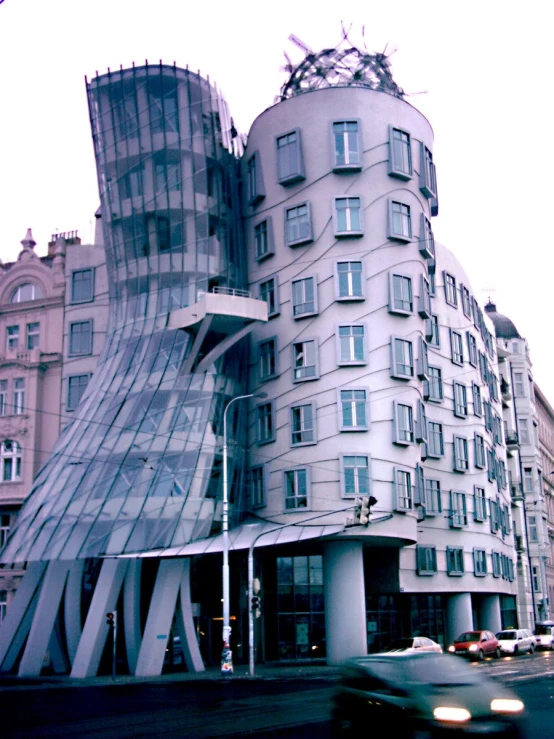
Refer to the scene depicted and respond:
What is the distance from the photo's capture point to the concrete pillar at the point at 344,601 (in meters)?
45.1

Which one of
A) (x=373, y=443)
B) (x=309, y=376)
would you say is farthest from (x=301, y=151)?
(x=373, y=443)

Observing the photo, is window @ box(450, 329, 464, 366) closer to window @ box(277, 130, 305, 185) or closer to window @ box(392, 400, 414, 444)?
window @ box(392, 400, 414, 444)

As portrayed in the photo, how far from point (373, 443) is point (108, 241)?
2183cm

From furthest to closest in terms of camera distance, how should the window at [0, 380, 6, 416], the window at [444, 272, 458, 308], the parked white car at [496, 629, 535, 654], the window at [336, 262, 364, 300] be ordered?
the window at [444, 272, 458, 308]
the window at [0, 380, 6, 416]
the parked white car at [496, 629, 535, 654]
the window at [336, 262, 364, 300]

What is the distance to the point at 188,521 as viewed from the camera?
147ft

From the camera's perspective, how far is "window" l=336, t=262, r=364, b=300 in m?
48.8

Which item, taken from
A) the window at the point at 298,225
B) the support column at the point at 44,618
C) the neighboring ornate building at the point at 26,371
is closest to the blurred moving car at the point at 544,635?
the window at the point at 298,225

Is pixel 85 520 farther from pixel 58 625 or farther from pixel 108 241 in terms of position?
pixel 108 241

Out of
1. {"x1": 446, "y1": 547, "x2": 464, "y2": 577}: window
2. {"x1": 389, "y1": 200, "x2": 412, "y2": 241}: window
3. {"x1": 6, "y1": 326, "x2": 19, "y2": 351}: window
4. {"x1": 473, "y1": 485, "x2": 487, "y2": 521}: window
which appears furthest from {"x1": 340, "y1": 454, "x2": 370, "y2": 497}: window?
{"x1": 6, "y1": 326, "x2": 19, "y2": 351}: window

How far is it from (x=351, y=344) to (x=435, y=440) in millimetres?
12856

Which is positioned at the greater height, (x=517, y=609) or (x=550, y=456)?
(x=550, y=456)

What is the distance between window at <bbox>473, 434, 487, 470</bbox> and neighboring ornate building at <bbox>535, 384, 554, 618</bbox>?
22490mm

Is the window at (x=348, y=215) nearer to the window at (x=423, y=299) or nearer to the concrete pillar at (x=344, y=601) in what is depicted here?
the window at (x=423, y=299)

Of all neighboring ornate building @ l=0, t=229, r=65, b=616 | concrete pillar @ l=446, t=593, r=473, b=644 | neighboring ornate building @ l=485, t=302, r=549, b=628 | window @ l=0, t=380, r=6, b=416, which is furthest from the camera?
neighboring ornate building @ l=485, t=302, r=549, b=628
